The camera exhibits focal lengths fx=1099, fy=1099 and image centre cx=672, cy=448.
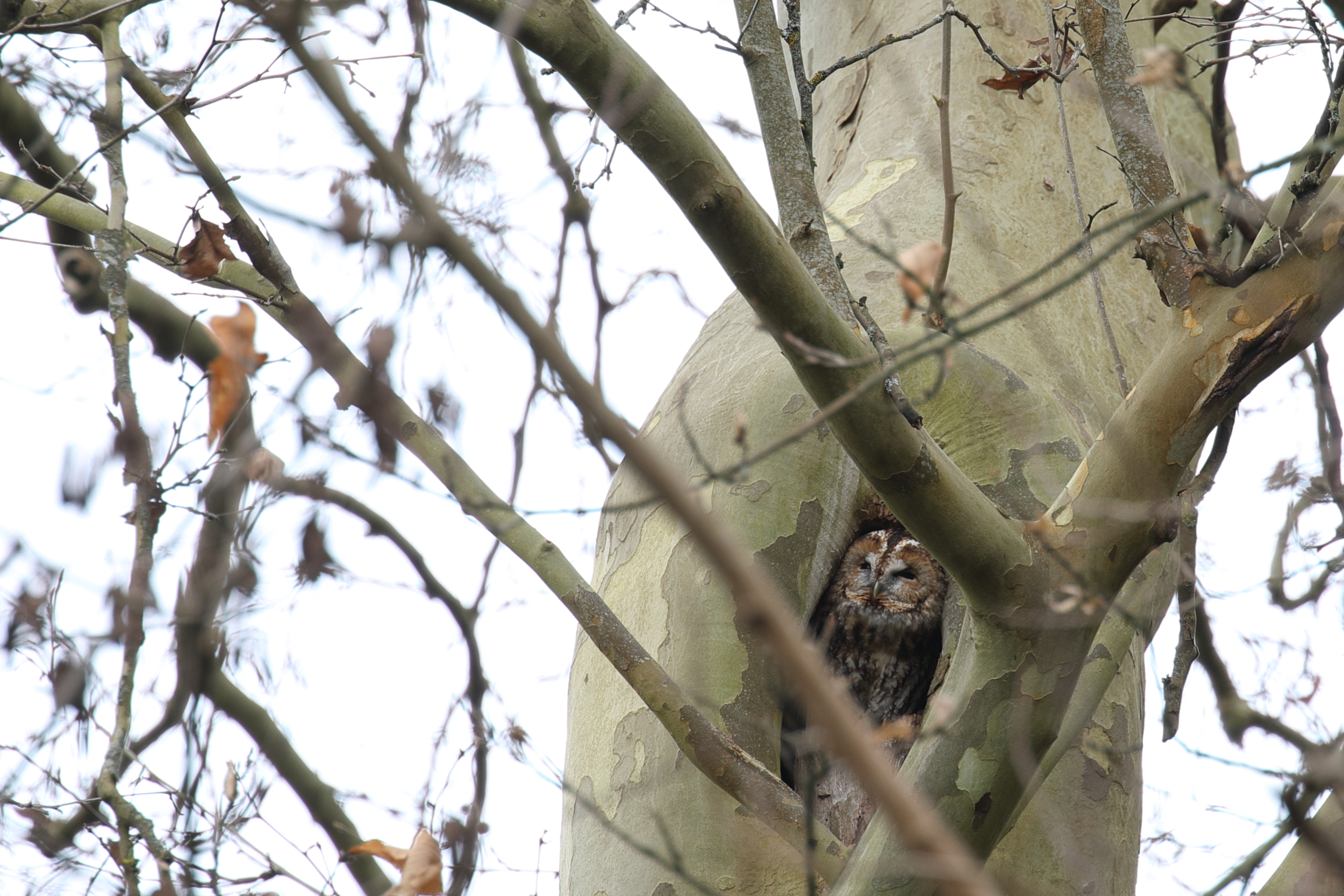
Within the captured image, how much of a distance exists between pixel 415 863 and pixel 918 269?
117 centimetres

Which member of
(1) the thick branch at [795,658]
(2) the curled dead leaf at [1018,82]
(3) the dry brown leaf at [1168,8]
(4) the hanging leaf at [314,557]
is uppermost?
(3) the dry brown leaf at [1168,8]

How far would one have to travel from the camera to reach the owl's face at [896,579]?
9.78 feet

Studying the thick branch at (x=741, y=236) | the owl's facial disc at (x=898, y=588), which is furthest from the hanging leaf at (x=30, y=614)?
the owl's facial disc at (x=898, y=588)

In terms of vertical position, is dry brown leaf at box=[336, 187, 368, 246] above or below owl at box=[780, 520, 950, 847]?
above

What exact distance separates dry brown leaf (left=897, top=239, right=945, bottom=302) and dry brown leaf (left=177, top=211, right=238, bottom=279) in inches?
49.1

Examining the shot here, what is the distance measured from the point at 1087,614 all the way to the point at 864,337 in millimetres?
567

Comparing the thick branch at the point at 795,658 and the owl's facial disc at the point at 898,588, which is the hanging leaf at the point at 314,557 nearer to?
the owl's facial disc at the point at 898,588

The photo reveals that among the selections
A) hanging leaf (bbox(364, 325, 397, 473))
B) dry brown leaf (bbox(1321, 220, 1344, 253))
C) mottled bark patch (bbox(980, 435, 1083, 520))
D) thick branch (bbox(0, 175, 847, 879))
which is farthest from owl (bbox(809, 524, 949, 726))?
dry brown leaf (bbox(1321, 220, 1344, 253))

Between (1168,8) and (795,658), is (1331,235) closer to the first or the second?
(1168,8)

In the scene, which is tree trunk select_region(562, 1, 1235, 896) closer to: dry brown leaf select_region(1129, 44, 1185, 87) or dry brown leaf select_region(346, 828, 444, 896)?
dry brown leaf select_region(1129, 44, 1185, 87)

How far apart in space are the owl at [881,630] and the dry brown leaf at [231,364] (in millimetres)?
1302

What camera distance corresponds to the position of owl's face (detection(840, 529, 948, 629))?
2980 mm

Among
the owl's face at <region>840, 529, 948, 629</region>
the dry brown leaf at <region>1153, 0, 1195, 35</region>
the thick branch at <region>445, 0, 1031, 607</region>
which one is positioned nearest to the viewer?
the thick branch at <region>445, 0, 1031, 607</region>

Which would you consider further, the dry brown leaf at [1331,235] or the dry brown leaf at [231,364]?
the dry brown leaf at [231,364]
